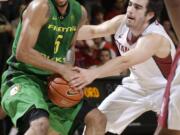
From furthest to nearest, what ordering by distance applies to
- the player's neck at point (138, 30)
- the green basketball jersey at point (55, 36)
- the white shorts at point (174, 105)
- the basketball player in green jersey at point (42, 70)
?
the player's neck at point (138, 30), the green basketball jersey at point (55, 36), the basketball player in green jersey at point (42, 70), the white shorts at point (174, 105)

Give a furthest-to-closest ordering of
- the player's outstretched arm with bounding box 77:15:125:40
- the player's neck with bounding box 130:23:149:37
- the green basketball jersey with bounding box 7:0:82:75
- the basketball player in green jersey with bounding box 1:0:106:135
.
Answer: the player's outstretched arm with bounding box 77:15:125:40, the player's neck with bounding box 130:23:149:37, the green basketball jersey with bounding box 7:0:82:75, the basketball player in green jersey with bounding box 1:0:106:135

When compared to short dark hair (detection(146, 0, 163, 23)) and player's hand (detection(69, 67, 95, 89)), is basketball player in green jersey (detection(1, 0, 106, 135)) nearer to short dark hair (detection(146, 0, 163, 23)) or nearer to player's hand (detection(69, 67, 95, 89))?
player's hand (detection(69, 67, 95, 89))

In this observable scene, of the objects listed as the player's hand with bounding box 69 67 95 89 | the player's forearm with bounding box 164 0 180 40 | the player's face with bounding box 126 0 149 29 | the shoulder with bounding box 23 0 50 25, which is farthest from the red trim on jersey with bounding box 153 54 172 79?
the player's forearm with bounding box 164 0 180 40

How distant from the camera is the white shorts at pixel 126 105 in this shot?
19.0ft

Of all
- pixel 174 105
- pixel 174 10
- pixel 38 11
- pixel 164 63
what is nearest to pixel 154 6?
pixel 164 63

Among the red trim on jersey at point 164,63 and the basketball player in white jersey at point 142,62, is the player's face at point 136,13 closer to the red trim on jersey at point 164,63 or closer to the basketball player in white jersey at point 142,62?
the basketball player in white jersey at point 142,62

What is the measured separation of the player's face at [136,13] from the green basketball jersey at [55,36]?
19.4 inches

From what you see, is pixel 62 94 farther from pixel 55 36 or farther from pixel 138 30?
pixel 138 30

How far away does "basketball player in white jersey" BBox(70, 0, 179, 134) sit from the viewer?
5.37 meters

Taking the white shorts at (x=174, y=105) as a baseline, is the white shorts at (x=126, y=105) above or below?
below

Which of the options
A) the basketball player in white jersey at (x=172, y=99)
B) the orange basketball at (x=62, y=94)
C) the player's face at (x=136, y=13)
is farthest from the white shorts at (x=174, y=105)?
the player's face at (x=136, y=13)

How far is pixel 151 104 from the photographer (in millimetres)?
5746

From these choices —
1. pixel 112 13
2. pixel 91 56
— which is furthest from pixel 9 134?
pixel 112 13

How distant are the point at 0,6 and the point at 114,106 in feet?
9.76
